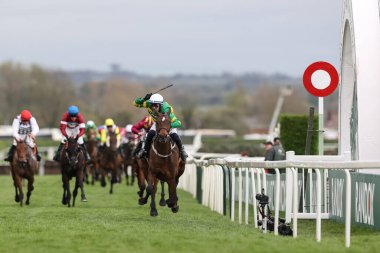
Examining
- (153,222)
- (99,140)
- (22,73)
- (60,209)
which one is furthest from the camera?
(22,73)

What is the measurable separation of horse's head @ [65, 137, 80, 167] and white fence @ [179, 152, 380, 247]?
251 cm

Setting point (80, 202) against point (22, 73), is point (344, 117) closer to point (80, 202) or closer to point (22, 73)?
point (80, 202)

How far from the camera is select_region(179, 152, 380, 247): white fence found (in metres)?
11.6

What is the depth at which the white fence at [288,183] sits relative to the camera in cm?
1159

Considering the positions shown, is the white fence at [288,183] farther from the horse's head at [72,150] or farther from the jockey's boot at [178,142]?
the horse's head at [72,150]

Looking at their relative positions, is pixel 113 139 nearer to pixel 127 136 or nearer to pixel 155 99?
pixel 127 136

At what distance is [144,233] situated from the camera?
39.9 feet

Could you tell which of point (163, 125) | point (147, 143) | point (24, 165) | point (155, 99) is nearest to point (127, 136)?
point (24, 165)

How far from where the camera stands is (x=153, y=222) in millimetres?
14734

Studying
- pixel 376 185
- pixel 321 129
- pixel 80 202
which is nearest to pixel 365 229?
pixel 376 185

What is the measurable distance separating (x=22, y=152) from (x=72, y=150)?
94cm

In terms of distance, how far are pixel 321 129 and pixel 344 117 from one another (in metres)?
4.20

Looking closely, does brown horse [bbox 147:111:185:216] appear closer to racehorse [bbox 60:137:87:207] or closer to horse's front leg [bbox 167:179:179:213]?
horse's front leg [bbox 167:179:179:213]

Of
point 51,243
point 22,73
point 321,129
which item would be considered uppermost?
point 22,73
